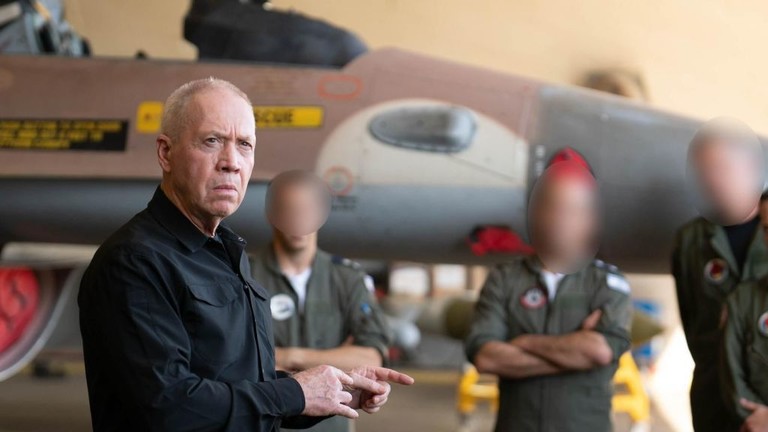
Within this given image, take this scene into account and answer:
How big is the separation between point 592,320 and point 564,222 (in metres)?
0.28

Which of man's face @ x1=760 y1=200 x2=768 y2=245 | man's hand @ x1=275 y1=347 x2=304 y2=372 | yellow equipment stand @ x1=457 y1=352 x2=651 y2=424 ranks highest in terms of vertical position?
man's face @ x1=760 y1=200 x2=768 y2=245

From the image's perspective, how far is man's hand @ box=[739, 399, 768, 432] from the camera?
7.36 feet

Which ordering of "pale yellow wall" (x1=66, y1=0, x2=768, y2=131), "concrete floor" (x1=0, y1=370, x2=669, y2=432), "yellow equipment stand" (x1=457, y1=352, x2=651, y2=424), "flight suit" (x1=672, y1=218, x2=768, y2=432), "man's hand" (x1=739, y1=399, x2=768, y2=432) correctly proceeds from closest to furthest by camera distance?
"man's hand" (x1=739, y1=399, x2=768, y2=432)
"flight suit" (x1=672, y1=218, x2=768, y2=432)
"yellow equipment stand" (x1=457, y1=352, x2=651, y2=424)
"concrete floor" (x1=0, y1=370, x2=669, y2=432)
"pale yellow wall" (x1=66, y1=0, x2=768, y2=131)

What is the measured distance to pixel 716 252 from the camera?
Answer: 2.55 m

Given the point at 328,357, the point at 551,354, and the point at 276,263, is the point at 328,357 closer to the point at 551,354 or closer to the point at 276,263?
the point at 276,263

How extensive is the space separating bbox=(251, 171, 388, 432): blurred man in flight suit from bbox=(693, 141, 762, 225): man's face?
0.97 m

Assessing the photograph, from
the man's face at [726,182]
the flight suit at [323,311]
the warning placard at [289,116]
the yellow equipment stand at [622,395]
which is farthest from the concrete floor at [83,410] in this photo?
the man's face at [726,182]

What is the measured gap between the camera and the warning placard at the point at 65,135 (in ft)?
12.7

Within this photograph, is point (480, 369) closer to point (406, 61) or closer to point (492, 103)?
point (492, 103)

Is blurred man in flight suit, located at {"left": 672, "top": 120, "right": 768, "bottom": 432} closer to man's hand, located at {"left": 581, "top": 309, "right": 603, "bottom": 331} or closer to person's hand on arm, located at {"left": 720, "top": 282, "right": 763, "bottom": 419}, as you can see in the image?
person's hand on arm, located at {"left": 720, "top": 282, "right": 763, "bottom": 419}

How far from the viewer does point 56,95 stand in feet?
13.1

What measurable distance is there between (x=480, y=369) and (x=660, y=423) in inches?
135

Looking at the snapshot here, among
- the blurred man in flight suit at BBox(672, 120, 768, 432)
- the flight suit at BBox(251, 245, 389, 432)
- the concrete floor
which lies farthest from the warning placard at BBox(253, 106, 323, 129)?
the concrete floor

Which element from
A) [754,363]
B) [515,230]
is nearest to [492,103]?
[515,230]
